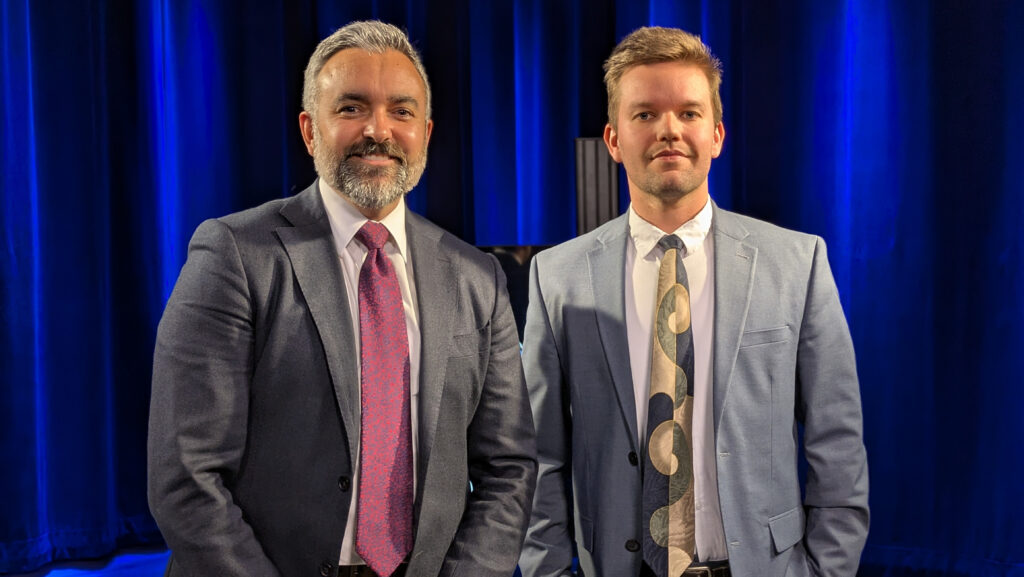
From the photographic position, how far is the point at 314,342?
1.42 meters

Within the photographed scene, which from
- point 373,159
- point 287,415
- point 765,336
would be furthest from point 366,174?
point 765,336

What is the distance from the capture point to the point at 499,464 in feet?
5.16

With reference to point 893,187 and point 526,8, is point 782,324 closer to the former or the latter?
point 893,187

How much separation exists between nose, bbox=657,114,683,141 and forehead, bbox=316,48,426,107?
0.47m

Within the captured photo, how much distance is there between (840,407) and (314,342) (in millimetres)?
971

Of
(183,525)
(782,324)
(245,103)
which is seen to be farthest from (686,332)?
(245,103)

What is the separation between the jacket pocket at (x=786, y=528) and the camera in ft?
5.26

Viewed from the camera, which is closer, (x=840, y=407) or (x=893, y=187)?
(x=840, y=407)

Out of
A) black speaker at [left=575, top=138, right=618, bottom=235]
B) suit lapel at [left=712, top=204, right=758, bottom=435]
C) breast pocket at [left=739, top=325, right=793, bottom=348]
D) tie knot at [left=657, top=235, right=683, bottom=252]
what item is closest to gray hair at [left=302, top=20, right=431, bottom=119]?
tie knot at [left=657, top=235, right=683, bottom=252]

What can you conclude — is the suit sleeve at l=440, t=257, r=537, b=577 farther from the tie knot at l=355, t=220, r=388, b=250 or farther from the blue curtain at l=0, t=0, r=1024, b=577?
the blue curtain at l=0, t=0, r=1024, b=577

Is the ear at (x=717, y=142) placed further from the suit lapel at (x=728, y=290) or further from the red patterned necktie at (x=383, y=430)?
the red patterned necktie at (x=383, y=430)

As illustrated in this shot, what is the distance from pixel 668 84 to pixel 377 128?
0.56 m

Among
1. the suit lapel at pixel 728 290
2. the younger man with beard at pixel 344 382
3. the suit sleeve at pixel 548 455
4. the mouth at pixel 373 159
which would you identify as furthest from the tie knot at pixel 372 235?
the suit lapel at pixel 728 290

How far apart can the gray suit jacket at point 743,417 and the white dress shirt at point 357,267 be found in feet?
1.09
